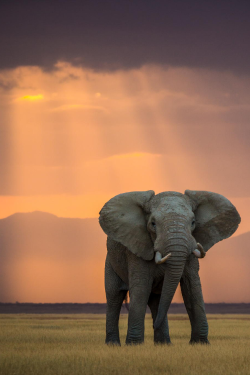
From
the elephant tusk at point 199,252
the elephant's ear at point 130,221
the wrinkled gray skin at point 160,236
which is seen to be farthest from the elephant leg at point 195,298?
the elephant's ear at point 130,221

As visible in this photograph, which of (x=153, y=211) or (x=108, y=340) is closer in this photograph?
(x=153, y=211)

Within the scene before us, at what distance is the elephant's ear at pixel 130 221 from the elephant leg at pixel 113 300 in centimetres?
290

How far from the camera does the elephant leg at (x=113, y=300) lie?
844 inches

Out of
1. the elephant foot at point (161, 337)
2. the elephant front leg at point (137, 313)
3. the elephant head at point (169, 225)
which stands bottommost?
the elephant foot at point (161, 337)

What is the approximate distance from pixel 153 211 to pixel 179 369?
535 cm

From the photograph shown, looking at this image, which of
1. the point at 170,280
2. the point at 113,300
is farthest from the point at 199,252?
the point at 113,300

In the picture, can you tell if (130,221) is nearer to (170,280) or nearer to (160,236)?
(160,236)

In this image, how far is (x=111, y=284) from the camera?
21.6m

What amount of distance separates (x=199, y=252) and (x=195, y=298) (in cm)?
203

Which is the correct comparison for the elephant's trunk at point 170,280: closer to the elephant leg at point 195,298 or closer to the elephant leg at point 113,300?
the elephant leg at point 195,298

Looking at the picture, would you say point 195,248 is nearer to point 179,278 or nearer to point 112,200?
point 179,278

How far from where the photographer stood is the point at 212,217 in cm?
1875

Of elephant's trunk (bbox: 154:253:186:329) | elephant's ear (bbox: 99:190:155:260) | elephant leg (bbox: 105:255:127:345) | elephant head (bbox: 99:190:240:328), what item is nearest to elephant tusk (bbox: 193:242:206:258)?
elephant head (bbox: 99:190:240:328)

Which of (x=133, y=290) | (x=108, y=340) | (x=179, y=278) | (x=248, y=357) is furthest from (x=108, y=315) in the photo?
(x=248, y=357)
